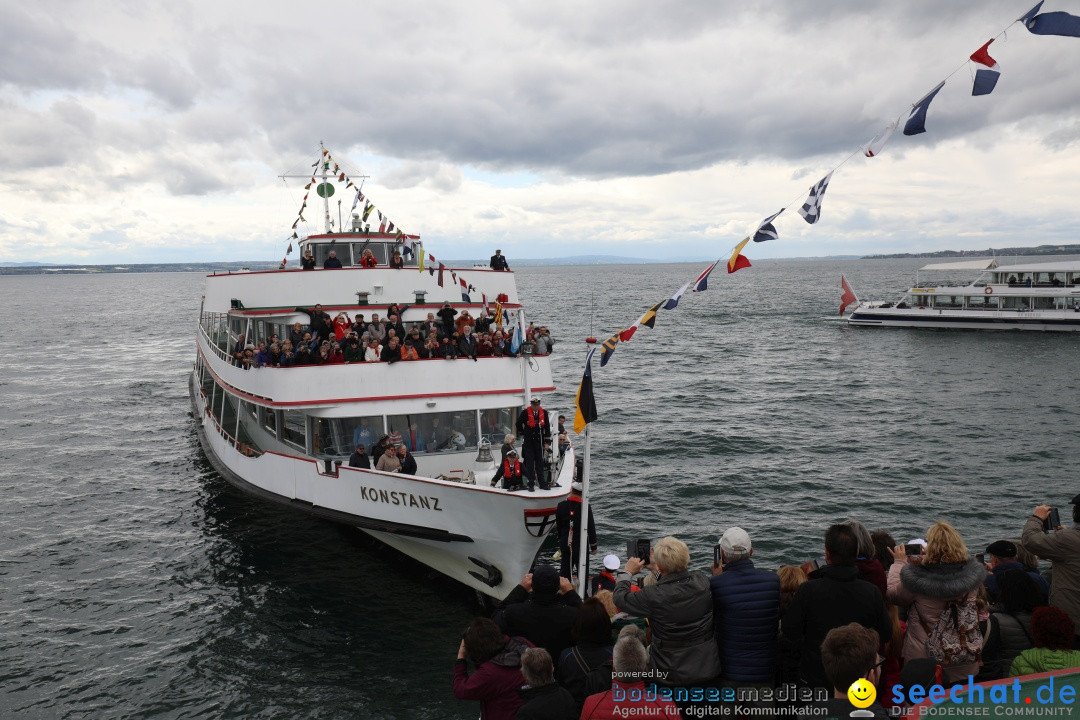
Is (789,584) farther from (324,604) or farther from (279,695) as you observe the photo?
(324,604)

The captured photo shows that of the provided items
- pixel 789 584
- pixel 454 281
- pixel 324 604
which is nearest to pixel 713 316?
pixel 454 281

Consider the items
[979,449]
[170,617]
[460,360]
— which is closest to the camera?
[170,617]

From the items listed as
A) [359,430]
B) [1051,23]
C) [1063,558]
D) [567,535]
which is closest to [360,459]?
[359,430]

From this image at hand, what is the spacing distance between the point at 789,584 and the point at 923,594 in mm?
950

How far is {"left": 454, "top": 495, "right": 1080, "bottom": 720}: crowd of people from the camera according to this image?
5.19m

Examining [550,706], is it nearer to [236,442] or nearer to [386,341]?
[386,341]

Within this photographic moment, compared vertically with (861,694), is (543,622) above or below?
below

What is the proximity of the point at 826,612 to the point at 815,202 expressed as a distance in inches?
223

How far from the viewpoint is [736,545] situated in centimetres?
561

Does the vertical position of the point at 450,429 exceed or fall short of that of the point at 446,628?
it exceeds it

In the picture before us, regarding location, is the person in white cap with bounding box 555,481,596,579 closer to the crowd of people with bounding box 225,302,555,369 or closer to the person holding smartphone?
the crowd of people with bounding box 225,302,555,369

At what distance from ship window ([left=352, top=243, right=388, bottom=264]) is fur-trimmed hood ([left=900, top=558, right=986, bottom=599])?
667 inches

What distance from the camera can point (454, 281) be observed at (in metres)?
18.0

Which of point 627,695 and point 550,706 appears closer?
point 627,695
